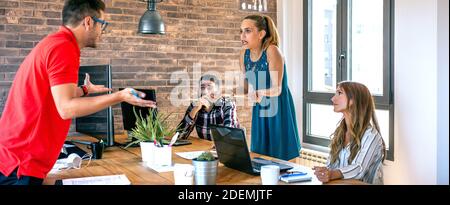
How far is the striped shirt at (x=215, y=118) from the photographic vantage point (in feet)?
12.8

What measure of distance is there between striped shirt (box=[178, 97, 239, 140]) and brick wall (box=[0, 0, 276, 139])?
41.4 inches

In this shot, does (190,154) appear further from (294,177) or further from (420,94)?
(420,94)

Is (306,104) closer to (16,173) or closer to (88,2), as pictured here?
(88,2)

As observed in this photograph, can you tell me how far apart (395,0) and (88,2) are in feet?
8.64

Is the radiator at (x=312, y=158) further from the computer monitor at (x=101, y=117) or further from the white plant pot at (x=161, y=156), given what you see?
the white plant pot at (x=161, y=156)

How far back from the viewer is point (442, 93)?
3.66 meters

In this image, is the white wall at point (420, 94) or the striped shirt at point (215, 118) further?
the striped shirt at point (215, 118)

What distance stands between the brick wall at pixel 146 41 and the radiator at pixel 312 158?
75cm

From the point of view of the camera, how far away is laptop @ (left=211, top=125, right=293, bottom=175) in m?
2.41

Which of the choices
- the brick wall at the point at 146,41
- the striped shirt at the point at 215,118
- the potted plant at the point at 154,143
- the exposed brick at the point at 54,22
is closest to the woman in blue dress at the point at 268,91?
the striped shirt at the point at 215,118

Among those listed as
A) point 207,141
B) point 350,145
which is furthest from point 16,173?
point 207,141

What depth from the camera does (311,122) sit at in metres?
5.36

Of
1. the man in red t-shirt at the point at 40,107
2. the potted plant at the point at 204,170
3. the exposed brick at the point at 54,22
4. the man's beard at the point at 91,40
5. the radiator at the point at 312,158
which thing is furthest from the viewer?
the radiator at the point at 312,158

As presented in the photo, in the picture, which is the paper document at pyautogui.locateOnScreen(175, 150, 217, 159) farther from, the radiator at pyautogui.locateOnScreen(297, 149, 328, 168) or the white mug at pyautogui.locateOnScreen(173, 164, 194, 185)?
the radiator at pyautogui.locateOnScreen(297, 149, 328, 168)
